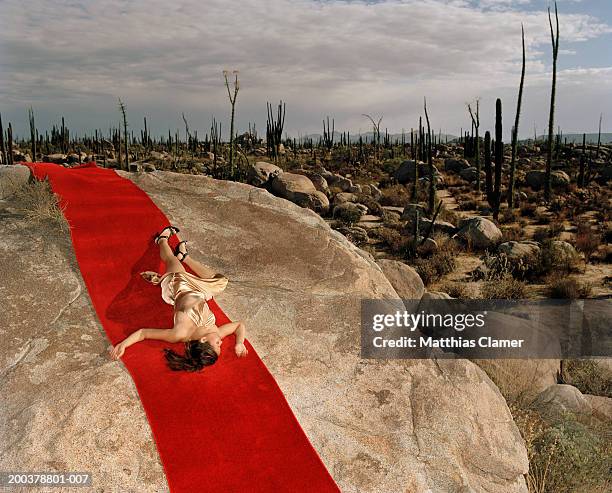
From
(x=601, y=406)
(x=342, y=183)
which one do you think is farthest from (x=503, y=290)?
(x=342, y=183)

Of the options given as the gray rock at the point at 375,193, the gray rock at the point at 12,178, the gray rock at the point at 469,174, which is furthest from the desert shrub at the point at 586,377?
the gray rock at the point at 469,174

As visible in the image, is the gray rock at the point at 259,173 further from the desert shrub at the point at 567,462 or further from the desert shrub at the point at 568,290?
the desert shrub at the point at 567,462

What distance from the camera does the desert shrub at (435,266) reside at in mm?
13203

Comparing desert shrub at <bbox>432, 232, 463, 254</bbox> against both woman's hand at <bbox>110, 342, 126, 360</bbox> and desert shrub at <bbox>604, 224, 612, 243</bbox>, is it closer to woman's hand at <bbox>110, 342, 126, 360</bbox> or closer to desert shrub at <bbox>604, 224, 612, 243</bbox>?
desert shrub at <bbox>604, 224, 612, 243</bbox>

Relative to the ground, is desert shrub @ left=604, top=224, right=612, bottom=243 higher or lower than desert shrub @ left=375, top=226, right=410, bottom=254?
higher

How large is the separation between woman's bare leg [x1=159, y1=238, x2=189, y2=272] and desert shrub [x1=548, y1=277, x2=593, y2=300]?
10174 millimetres

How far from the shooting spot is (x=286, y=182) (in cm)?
2312

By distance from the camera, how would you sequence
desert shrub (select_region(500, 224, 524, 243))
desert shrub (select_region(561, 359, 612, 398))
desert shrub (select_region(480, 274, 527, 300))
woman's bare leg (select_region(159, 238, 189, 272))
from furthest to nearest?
1. desert shrub (select_region(500, 224, 524, 243))
2. desert shrub (select_region(480, 274, 527, 300))
3. desert shrub (select_region(561, 359, 612, 398))
4. woman's bare leg (select_region(159, 238, 189, 272))

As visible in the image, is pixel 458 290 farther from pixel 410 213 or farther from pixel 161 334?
pixel 410 213

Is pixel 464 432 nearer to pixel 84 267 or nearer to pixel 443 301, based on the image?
pixel 84 267

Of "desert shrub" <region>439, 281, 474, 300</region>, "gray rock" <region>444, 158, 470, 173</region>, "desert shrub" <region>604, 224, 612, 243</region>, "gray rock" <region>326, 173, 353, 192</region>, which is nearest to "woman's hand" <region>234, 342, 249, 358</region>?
"desert shrub" <region>439, 281, 474, 300</region>

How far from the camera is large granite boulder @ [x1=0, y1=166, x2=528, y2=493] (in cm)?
352

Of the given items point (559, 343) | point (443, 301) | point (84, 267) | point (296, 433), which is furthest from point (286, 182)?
point (296, 433)

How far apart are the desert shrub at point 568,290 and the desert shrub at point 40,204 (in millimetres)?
10855
